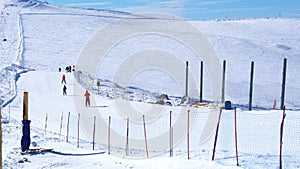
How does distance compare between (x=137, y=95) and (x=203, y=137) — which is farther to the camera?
(x=137, y=95)

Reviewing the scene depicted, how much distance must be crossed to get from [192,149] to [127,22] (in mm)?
83479

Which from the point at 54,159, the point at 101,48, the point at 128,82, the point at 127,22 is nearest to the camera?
the point at 54,159

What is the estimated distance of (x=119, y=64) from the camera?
191ft

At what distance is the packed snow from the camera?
14391 mm

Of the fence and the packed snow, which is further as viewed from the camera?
the packed snow

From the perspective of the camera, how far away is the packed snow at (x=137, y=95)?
47.2ft

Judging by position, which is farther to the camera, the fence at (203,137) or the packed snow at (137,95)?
the packed snow at (137,95)

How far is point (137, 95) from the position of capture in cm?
3916

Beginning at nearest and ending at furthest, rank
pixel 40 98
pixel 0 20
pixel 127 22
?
pixel 40 98, pixel 0 20, pixel 127 22

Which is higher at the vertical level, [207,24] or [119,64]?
[207,24]

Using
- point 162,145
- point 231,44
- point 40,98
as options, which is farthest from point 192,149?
point 231,44

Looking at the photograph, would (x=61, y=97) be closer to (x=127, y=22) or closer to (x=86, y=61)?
(x=86, y=61)

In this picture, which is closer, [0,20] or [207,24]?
[0,20]

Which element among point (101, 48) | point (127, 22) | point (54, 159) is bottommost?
point (54, 159)
